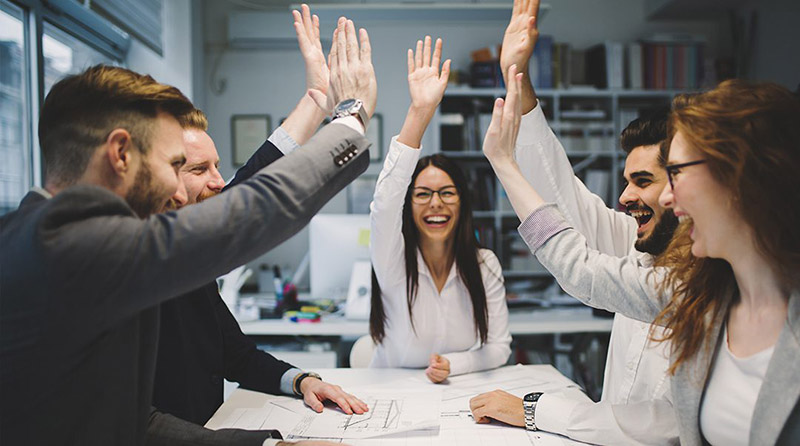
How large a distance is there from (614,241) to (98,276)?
5.03 feet

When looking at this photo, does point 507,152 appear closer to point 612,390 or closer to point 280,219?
point 280,219

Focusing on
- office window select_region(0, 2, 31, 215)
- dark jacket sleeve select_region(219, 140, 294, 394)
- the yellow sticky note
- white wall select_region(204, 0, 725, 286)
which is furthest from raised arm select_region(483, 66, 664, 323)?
white wall select_region(204, 0, 725, 286)

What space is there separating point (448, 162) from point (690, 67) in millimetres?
2990

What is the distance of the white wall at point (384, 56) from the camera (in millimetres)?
4488

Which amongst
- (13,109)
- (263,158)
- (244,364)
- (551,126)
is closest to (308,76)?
(263,158)

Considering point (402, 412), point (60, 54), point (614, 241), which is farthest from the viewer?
point (60, 54)

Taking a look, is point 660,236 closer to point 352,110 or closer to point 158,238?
point 352,110

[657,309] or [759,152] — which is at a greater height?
[759,152]

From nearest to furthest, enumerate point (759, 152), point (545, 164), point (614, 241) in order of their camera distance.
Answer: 1. point (759, 152)
2. point (545, 164)
3. point (614, 241)

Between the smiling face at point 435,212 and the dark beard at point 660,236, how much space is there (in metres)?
0.78

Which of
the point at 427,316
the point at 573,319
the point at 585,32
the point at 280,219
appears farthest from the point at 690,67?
the point at 280,219

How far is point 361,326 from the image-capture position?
2.87 m

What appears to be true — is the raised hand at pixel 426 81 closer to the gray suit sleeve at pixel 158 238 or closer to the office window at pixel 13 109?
the gray suit sleeve at pixel 158 238

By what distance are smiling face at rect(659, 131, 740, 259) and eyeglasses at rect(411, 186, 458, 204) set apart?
1.25 m
